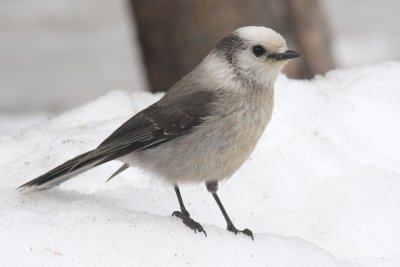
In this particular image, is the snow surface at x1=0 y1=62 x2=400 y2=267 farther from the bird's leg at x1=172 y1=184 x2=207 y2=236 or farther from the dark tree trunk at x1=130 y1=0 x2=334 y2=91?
the dark tree trunk at x1=130 y1=0 x2=334 y2=91

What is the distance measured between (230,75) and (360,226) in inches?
42.6

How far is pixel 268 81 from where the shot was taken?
4898 mm

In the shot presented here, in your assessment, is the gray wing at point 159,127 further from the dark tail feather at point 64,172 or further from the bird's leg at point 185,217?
the bird's leg at point 185,217

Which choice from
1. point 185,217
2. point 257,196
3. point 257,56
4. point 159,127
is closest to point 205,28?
point 257,196

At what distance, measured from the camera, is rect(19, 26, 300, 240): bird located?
15.5 feet

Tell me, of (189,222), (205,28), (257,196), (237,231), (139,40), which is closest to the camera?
(189,222)

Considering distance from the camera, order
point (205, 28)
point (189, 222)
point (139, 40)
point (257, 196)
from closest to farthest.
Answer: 1. point (189, 222)
2. point (257, 196)
3. point (205, 28)
4. point (139, 40)

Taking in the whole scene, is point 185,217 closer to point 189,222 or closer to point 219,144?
point 189,222

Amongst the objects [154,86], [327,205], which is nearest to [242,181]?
[327,205]

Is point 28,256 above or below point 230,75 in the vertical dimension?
below

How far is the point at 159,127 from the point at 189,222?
59 cm

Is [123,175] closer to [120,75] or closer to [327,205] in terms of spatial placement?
[327,205]

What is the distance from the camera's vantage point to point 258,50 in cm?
489

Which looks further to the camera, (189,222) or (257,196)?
(257,196)
